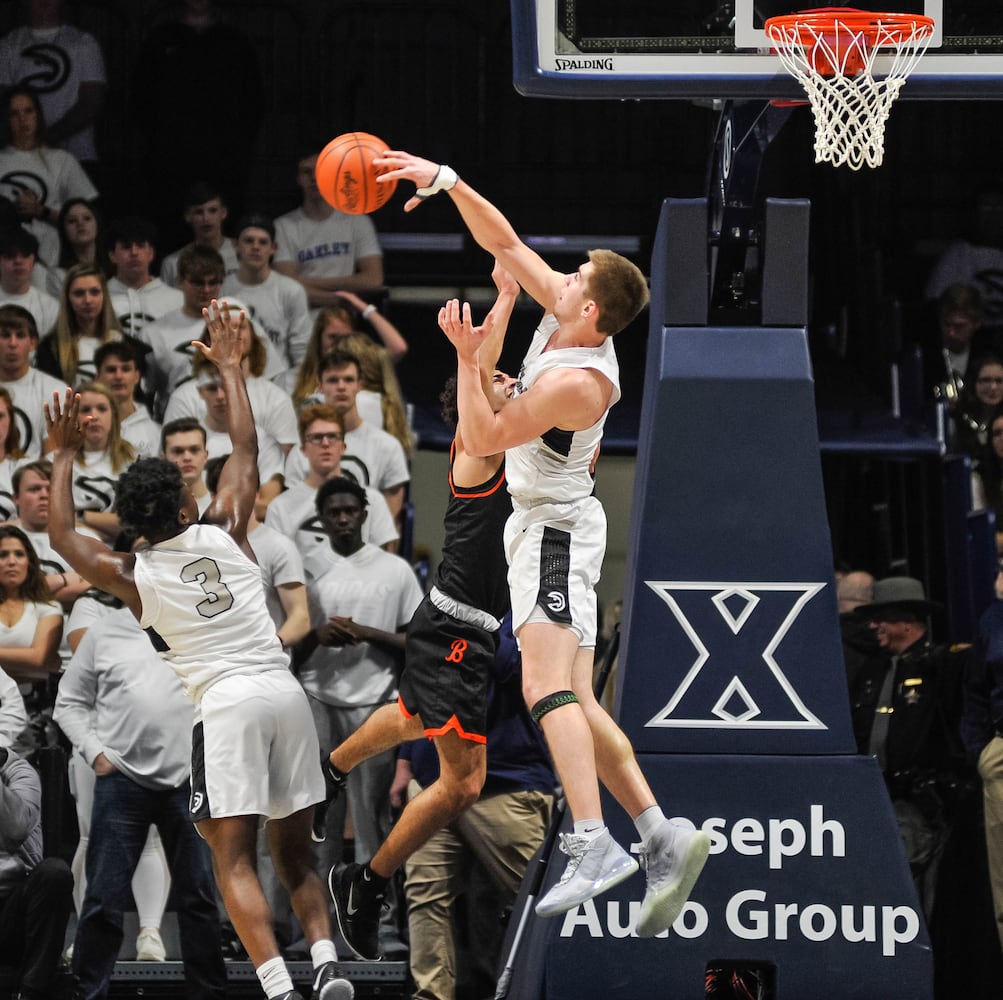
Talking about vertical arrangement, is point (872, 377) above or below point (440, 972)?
above

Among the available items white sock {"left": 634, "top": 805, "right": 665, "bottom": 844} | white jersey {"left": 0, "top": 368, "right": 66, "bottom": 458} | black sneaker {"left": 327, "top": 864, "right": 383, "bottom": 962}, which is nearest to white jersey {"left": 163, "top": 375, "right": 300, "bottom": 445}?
white jersey {"left": 0, "top": 368, "right": 66, "bottom": 458}

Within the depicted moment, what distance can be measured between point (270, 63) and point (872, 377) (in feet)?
18.3

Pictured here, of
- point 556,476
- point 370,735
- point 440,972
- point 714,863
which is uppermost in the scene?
point 556,476

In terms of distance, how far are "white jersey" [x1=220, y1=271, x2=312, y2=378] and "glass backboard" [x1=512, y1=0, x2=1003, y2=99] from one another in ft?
15.5

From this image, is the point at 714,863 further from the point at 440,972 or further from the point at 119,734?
the point at 119,734

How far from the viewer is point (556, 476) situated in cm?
661

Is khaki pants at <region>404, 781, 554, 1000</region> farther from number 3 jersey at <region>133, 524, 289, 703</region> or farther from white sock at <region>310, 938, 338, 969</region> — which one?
number 3 jersey at <region>133, 524, 289, 703</region>

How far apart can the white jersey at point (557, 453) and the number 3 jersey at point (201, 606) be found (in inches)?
55.2

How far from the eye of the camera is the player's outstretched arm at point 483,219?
6.35 m

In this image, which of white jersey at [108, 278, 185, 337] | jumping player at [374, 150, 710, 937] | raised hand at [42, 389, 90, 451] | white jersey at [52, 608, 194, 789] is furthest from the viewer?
white jersey at [108, 278, 185, 337]

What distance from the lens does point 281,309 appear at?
11.5m

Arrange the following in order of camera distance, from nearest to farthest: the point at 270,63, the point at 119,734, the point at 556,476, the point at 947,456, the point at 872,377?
the point at 556,476
the point at 119,734
the point at 947,456
the point at 872,377
the point at 270,63

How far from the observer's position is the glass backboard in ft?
22.9

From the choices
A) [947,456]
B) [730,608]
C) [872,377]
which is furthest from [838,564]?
[730,608]
